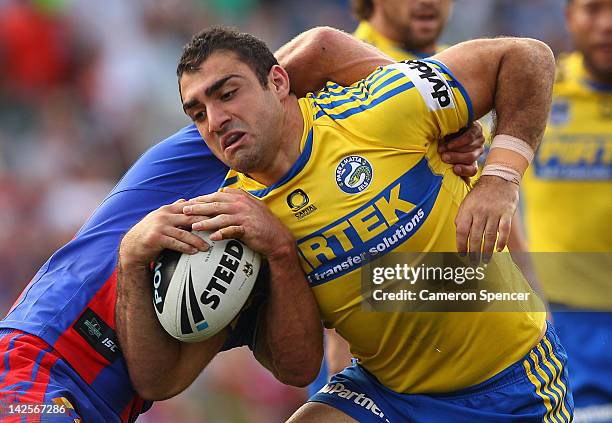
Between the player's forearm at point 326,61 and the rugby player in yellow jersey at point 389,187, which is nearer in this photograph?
the rugby player in yellow jersey at point 389,187

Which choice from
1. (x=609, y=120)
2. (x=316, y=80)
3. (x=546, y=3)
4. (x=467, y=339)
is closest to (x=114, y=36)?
(x=546, y=3)

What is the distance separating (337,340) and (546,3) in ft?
25.6

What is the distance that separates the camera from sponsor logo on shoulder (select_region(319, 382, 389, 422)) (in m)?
5.05

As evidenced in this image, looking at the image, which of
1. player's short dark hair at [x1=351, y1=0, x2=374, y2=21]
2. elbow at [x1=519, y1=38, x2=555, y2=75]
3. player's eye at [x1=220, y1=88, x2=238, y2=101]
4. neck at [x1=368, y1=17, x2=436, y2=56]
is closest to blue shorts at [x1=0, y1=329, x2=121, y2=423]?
player's eye at [x1=220, y1=88, x2=238, y2=101]

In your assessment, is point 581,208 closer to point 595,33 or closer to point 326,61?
point 595,33

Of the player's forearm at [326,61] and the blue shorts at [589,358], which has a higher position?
the player's forearm at [326,61]

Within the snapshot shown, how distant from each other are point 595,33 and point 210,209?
13.1 feet

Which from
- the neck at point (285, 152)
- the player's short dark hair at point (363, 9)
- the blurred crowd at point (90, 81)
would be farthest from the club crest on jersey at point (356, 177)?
the blurred crowd at point (90, 81)

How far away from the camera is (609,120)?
25.2 ft

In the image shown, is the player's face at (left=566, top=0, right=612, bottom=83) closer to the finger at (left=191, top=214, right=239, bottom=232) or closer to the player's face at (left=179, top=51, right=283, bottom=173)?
the player's face at (left=179, top=51, right=283, bottom=173)

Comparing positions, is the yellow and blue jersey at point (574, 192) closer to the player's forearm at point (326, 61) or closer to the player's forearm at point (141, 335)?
the player's forearm at point (326, 61)

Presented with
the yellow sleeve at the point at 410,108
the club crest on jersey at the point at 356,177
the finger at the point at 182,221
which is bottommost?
the club crest on jersey at the point at 356,177

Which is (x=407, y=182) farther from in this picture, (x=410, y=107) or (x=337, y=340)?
(x=337, y=340)

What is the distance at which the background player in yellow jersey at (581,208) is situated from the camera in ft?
24.3
